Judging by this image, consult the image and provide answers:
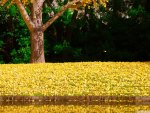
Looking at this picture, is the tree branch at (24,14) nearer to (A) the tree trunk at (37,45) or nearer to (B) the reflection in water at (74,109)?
(A) the tree trunk at (37,45)

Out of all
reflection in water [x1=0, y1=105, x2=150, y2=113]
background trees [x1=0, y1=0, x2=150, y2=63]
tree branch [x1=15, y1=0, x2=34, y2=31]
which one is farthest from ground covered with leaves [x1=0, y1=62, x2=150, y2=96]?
background trees [x1=0, y1=0, x2=150, y2=63]

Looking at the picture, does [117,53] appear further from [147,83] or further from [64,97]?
[64,97]

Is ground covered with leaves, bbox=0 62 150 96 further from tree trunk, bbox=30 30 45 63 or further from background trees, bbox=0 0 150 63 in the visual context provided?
background trees, bbox=0 0 150 63

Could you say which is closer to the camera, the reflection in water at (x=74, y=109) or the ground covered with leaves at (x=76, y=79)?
the reflection in water at (x=74, y=109)

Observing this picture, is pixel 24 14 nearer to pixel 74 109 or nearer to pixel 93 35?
pixel 93 35

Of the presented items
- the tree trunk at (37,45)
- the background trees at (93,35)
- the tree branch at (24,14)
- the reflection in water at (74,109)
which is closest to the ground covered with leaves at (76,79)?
the reflection in water at (74,109)

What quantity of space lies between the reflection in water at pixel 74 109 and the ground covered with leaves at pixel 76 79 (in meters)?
1.70

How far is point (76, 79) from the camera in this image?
17328 mm

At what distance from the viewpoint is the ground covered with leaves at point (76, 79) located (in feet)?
50.6

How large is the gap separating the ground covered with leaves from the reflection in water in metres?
1.70

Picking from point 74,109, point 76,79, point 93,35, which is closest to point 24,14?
point 93,35

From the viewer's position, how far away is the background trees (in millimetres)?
24672

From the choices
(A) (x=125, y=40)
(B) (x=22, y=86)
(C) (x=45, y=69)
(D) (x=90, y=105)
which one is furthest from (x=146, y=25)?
(D) (x=90, y=105)

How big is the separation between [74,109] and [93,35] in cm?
1298
